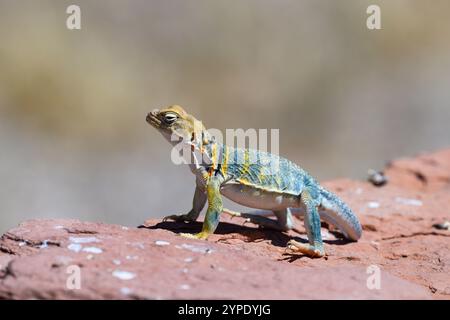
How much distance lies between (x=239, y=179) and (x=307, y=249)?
0.85 metres

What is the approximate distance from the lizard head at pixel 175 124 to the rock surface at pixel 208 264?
2.75 feet

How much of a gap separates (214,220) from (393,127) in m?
11.0

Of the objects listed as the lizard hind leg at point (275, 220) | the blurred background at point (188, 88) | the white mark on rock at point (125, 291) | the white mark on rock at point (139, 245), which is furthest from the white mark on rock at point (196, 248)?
the blurred background at point (188, 88)

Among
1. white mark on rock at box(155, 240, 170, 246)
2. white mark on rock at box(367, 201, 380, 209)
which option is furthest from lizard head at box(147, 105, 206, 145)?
white mark on rock at box(367, 201, 380, 209)

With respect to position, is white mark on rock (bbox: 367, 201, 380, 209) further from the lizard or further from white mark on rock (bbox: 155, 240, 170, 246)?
white mark on rock (bbox: 155, 240, 170, 246)

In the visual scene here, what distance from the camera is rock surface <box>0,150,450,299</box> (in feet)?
14.8

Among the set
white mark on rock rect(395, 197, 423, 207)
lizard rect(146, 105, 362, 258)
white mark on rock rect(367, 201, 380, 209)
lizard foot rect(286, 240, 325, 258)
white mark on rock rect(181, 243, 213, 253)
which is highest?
lizard rect(146, 105, 362, 258)

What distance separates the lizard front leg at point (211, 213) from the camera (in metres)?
5.84

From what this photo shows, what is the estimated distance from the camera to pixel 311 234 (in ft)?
19.9

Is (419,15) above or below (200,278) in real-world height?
above

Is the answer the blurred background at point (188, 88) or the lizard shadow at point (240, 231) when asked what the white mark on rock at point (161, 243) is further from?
the blurred background at point (188, 88)
